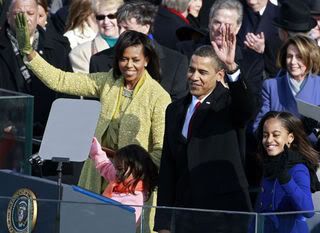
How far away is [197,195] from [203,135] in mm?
395

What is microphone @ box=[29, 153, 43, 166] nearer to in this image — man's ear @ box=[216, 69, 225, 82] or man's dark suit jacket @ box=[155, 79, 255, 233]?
man's dark suit jacket @ box=[155, 79, 255, 233]

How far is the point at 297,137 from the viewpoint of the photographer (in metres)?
9.02

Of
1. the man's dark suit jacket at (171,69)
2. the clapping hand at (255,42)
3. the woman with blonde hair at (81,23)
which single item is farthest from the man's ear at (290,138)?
the woman with blonde hair at (81,23)

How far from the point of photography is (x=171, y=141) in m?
8.98

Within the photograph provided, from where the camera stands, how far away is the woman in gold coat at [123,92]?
31.6ft

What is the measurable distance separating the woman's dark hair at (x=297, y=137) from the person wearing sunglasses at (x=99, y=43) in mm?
2747

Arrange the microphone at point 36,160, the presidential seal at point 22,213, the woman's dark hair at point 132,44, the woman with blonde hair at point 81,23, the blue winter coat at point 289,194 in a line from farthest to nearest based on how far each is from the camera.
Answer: the woman with blonde hair at point 81,23
the woman's dark hair at point 132,44
the microphone at point 36,160
the blue winter coat at point 289,194
the presidential seal at point 22,213

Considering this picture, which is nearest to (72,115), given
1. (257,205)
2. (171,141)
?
(171,141)

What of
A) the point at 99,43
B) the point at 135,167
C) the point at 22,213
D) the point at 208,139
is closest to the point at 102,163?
the point at 135,167

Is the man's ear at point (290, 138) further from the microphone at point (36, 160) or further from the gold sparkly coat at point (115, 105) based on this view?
the microphone at point (36, 160)

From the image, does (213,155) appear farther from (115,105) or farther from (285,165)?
(115,105)

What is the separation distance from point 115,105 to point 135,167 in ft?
2.24

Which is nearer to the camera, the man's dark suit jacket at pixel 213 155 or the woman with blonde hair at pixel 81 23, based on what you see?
the man's dark suit jacket at pixel 213 155

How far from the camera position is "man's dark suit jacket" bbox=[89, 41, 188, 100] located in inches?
408
